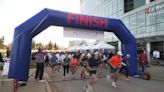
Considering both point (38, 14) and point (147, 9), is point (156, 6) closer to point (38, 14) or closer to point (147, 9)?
point (147, 9)

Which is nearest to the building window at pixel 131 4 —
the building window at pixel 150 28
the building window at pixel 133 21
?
the building window at pixel 133 21

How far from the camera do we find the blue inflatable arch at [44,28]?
1022 cm

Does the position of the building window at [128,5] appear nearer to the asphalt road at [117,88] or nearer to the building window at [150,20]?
the building window at [150,20]

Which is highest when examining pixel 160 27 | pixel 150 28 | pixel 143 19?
pixel 143 19

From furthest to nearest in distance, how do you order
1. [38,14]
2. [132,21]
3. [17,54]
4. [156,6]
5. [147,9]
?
[132,21], [147,9], [156,6], [38,14], [17,54]

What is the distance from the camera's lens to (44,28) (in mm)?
11609

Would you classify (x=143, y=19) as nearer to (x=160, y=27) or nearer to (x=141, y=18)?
(x=141, y=18)

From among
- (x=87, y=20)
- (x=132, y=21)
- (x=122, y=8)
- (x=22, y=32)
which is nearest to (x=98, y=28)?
(x=87, y=20)

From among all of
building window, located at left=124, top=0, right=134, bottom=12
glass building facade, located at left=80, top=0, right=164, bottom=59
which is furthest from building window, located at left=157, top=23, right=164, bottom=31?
building window, located at left=124, top=0, right=134, bottom=12

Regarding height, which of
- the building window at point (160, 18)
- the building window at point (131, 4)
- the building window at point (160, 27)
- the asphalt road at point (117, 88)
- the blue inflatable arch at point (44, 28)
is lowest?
the asphalt road at point (117, 88)

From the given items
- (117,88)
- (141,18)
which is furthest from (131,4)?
(117,88)

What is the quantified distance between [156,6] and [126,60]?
16.1 metres

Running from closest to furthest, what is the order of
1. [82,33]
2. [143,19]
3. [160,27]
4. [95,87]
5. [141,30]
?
[95,87], [82,33], [160,27], [143,19], [141,30]

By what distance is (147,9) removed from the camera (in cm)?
2839
